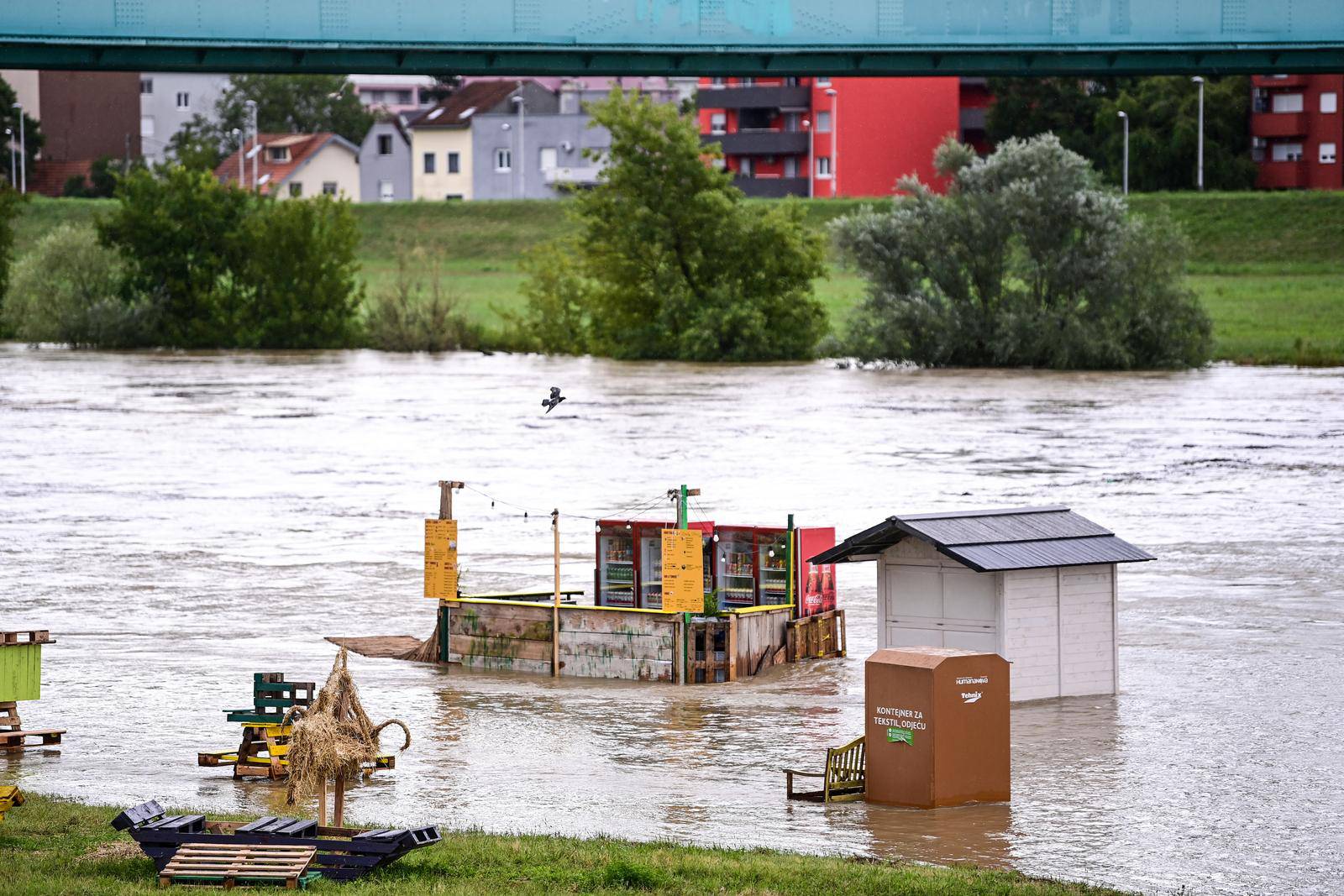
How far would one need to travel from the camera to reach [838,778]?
14.6m

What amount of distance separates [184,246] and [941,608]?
67151mm

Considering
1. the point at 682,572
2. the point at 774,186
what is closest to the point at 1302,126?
the point at 774,186

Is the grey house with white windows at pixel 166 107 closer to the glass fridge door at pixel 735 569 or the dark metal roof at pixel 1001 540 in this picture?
the glass fridge door at pixel 735 569

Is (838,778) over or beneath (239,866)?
beneath

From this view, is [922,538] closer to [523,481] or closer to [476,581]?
[476,581]

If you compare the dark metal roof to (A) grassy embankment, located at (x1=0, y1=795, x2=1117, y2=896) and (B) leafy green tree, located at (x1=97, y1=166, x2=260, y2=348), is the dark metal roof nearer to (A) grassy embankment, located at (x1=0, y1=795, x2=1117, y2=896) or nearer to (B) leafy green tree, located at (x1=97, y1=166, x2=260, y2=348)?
(A) grassy embankment, located at (x1=0, y1=795, x2=1117, y2=896)

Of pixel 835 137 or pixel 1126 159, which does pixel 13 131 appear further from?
pixel 1126 159

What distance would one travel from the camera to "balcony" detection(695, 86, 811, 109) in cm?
11862

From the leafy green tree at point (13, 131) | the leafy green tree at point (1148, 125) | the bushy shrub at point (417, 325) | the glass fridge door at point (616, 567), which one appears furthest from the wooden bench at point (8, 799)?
the leafy green tree at point (13, 131)

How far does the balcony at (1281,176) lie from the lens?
346 ft

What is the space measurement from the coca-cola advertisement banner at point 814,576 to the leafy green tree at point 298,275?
6062 centimetres

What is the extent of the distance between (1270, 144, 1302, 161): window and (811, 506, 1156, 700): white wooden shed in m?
93.7

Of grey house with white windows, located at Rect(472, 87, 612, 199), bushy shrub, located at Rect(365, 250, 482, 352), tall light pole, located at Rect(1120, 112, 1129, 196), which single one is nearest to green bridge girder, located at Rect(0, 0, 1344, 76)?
bushy shrub, located at Rect(365, 250, 482, 352)

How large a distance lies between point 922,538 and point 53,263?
71046 millimetres
